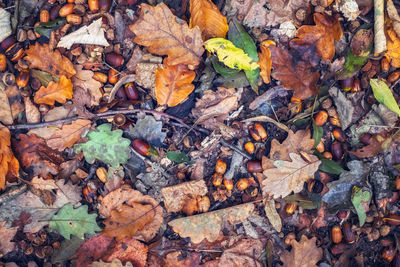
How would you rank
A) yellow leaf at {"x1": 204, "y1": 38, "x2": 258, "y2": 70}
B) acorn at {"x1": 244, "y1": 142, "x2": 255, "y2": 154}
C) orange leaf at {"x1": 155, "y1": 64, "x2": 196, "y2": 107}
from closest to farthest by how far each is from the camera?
yellow leaf at {"x1": 204, "y1": 38, "x2": 258, "y2": 70} < orange leaf at {"x1": 155, "y1": 64, "x2": 196, "y2": 107} < acorn at {"x1": 244, "y1": 142, "x2": 255, "y2": 154}

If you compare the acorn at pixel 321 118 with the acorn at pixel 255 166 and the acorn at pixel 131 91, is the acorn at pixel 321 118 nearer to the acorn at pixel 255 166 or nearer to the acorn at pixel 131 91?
the acorn at pixel 255 166

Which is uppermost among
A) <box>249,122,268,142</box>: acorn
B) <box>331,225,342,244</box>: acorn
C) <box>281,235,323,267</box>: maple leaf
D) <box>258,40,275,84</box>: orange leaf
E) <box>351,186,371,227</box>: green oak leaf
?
<box>258,40,275,84</box>: orange leaf

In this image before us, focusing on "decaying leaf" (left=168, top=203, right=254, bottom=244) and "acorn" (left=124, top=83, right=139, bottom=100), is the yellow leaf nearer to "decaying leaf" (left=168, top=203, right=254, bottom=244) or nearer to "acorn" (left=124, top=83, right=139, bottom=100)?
"acorn" (left=124, top=83, right=139, bottom=100)

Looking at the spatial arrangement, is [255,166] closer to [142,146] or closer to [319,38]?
[142,146]

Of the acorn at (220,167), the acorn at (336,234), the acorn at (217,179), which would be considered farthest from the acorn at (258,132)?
the acorn at (336,234)

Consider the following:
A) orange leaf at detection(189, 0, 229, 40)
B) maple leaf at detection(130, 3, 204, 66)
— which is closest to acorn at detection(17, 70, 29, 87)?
maple leaf at detection(130, 3, 204, 66)
